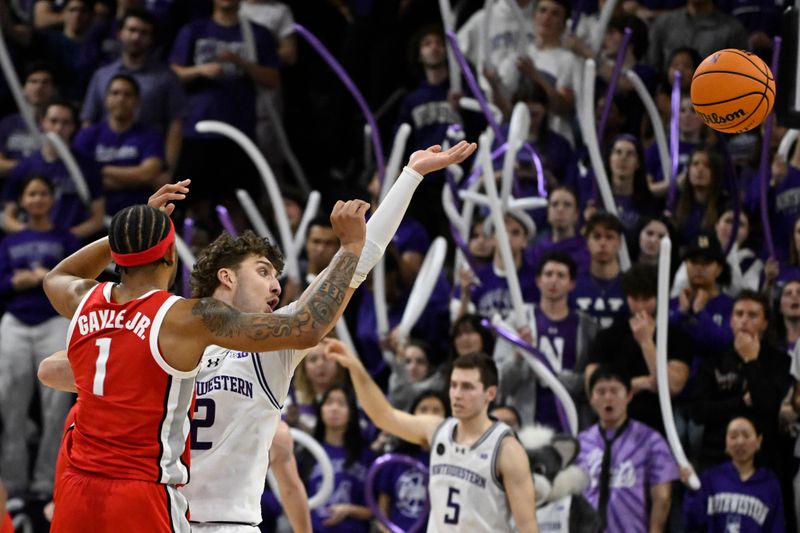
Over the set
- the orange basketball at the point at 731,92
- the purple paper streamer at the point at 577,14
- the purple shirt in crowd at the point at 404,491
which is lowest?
the purple shirt in crowd at the point at 404,491

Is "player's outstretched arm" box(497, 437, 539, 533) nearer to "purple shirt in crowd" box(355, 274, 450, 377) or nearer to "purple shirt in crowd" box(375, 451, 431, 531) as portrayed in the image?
"purple shirt in crowd" box(375, 451, 431, 531)

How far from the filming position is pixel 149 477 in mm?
5203

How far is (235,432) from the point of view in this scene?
6043 millimetres

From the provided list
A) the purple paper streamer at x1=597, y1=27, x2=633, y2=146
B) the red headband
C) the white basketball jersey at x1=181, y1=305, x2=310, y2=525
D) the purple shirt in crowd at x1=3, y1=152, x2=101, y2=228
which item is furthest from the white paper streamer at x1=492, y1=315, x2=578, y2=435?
the red headband

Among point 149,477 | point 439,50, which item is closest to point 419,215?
point 439,50

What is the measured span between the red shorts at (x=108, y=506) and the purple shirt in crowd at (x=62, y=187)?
634cm

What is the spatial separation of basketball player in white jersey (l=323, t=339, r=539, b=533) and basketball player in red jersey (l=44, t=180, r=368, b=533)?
2.52 m

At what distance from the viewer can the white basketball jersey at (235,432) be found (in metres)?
6.02

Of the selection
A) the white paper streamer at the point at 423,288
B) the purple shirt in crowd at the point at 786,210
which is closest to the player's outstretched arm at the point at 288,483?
the white paper streamer at the point at 423,288

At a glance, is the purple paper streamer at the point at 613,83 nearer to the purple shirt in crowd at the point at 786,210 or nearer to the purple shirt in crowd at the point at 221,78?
the purple shirt in crowd at the point at 786,210

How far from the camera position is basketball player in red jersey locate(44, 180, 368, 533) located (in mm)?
5090

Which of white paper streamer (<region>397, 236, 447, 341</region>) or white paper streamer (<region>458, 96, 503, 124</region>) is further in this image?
white paper streamer (<region>458, 96, 503, 124</region>)

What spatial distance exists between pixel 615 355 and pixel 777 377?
102 centimetres

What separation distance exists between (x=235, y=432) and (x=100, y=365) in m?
1.00
